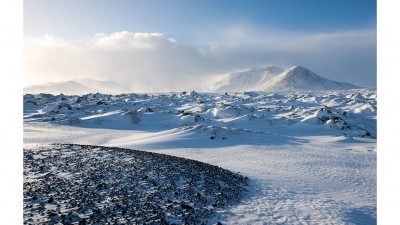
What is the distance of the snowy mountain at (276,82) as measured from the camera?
9981 cm

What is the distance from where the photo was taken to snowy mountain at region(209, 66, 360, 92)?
9981 cm

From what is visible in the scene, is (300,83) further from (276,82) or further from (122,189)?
(122,189)

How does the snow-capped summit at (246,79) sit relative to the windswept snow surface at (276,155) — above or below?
above

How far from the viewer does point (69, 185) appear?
4.59 m

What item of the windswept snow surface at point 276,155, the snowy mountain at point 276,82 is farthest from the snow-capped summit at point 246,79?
the windswept snow surface at point 276,155

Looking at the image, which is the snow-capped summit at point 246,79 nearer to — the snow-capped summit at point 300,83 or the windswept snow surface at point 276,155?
the snow-capped summit at point 300,83

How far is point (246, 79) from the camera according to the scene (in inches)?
5157

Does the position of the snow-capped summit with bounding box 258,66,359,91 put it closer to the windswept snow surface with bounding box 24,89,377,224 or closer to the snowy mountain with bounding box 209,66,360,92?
the snowy mountain with bounding box 209,66,360,92

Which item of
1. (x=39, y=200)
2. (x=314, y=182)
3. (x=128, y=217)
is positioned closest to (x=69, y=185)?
(x=39, y=200)

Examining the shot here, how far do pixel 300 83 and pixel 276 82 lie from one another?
32.6 ft

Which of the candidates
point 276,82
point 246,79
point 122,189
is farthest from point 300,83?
point 122,189

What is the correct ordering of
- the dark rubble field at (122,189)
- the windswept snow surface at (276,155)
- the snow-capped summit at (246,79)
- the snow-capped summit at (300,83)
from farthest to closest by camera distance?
the snow-capped summit at (246,79), the snow-capped summit at (300,83), the windswept snow surface at (276,155), the dark rubble field at (122,189)

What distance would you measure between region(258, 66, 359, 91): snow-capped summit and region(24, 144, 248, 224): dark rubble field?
9535 cm
